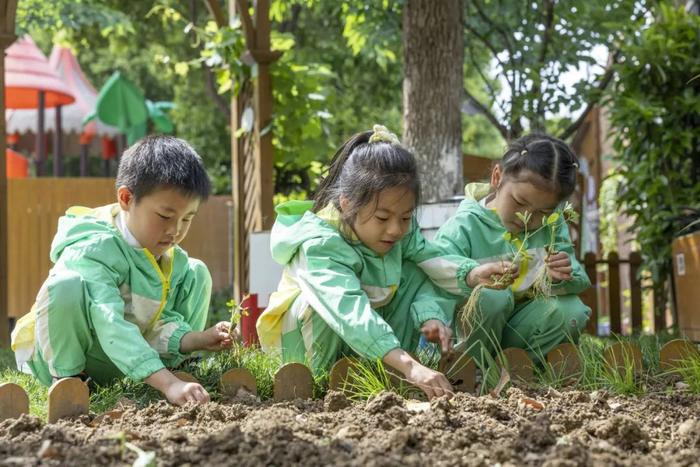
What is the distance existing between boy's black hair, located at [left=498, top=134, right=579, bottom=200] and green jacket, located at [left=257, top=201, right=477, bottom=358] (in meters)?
0.46

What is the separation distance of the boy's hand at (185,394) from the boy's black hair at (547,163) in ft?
5.45

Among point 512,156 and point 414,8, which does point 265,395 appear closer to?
point 512,156

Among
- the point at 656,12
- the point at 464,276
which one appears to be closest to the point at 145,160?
the point at 464,276

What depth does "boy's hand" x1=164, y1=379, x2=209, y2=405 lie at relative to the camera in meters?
2.78

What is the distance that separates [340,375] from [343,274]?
1.16 ft

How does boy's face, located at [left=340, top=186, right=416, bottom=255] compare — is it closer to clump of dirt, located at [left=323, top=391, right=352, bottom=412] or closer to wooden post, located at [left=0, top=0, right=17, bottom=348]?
clump of dirt, located at [left=323, top=391, right=352, bottom=412]

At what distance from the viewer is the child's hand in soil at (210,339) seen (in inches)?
128

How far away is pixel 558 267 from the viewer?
139 inches

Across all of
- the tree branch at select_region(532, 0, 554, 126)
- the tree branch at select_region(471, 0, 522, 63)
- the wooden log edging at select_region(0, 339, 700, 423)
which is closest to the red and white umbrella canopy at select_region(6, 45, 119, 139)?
the tree branch at select_region(471, 0, 522, 63)

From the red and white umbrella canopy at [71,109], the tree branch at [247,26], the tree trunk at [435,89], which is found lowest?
the tree trunk at [435,89]

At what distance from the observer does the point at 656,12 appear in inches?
266

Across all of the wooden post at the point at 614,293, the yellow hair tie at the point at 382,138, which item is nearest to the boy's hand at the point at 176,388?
the yellow hair tie at the point at 382,138

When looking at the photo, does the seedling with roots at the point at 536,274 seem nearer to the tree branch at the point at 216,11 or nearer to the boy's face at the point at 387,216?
the boy's face at the point at 387,216

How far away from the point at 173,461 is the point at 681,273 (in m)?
3.91
